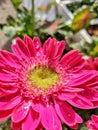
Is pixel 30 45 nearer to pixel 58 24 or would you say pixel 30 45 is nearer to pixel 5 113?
pixel 5 113

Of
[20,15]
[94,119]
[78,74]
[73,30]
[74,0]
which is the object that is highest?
[74,0]

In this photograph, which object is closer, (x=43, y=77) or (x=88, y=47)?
(x=43, y=77)

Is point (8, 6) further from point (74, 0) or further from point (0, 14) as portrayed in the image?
point (74, 0)

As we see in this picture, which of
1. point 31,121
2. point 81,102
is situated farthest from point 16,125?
point 81,102

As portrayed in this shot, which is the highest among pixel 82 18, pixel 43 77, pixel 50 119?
pixel 82 18

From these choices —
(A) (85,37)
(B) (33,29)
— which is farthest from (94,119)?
(A) (85,37)

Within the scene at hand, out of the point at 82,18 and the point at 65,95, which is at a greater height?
the point at 82,18

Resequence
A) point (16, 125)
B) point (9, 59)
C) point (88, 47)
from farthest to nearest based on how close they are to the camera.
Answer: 1. point (88, 47)
2. point (9, 59)
3. point (16, 125)
